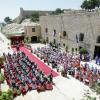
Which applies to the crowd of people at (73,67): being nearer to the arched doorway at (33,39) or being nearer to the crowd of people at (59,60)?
the crowd of people at (59,60)

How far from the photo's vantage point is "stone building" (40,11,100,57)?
104 feet

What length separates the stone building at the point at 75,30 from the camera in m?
31.6

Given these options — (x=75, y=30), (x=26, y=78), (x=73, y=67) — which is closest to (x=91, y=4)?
(x=75, y=30)

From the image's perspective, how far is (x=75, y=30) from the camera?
118ft

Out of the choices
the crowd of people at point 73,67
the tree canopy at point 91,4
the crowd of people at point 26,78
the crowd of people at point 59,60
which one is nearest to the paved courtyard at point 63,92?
the crowd of people at point 26,78

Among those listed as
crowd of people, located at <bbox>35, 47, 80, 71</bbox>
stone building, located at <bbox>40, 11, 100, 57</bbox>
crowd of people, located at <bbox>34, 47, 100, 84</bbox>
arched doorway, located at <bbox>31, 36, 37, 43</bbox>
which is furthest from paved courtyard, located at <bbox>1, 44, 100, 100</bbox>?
arched doorway, located at <bbox>31, 36, 37, 43</bbox>

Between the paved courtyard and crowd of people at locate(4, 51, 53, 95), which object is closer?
the paved courtyard

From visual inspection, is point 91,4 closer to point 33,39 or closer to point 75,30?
point 33,39

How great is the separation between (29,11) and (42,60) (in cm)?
4993

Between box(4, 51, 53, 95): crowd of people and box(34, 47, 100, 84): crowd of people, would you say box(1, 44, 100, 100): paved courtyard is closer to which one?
box(4, 51, 53, 95): crowd of people

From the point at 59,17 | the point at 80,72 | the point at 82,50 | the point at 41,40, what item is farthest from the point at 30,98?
the point at 41,40

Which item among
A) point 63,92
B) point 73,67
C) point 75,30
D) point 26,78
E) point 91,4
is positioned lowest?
point 63,92

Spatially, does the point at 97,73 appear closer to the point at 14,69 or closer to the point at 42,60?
the point at 14,69

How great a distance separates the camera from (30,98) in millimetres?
19422
